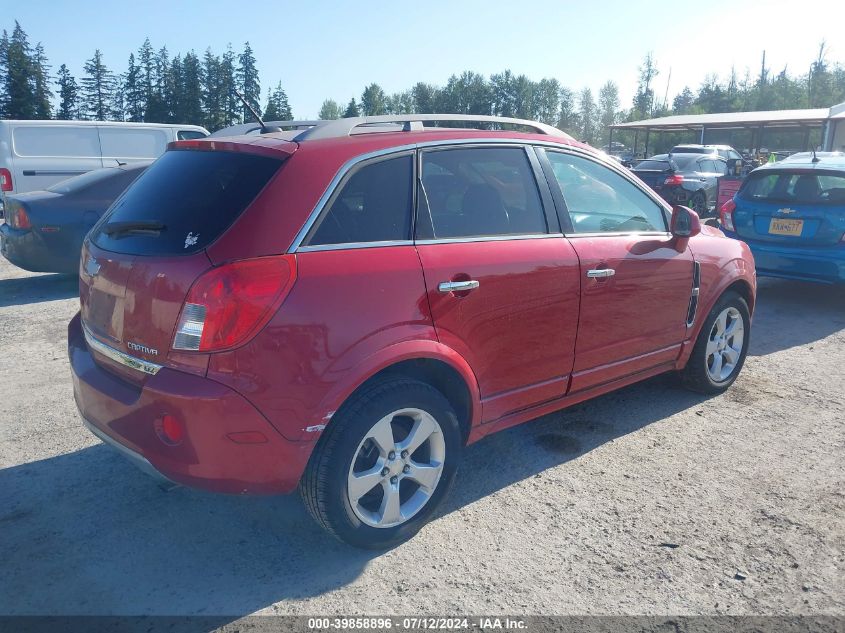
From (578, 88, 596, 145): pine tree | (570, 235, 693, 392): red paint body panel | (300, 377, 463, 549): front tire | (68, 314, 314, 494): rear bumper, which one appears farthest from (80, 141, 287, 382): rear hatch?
(578, 88, 596, 145): pine tree

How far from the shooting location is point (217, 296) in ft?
8.25

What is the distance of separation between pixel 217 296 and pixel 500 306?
4.39 feet

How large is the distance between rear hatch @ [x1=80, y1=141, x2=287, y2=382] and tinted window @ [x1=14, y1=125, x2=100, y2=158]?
9.54 metres

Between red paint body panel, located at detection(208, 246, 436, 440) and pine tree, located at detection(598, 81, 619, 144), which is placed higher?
pine tree, located at detection(598, 81, 619, 144)

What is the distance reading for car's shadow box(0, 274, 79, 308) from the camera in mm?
7551

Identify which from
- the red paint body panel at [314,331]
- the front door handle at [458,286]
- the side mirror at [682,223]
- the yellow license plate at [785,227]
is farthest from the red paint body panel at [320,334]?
the yellow license plate at [785,227]

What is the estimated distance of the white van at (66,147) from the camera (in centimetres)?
1095

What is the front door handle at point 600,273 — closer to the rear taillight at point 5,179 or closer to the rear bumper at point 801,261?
the rear bumper at point 801,261

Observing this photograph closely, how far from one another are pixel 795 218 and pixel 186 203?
6.58 metres

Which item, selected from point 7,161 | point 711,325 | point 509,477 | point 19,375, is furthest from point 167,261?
point 7,161

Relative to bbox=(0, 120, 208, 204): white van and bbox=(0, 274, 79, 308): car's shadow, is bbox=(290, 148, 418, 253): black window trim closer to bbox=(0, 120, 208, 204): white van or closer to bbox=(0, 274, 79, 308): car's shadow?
bbox=(0, 274, 79, 308): car's shadow

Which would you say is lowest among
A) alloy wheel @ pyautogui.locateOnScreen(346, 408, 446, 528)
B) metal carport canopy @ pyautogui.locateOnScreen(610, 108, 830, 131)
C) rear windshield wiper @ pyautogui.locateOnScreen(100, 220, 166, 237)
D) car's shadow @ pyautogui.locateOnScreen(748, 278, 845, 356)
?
car's shadow @ pyautogui.locateOnScreen(748, 278, 845, 356)

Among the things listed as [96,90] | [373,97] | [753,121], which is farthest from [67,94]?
[753,121]

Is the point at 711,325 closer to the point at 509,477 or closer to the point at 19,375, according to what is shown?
the point at 509,477
